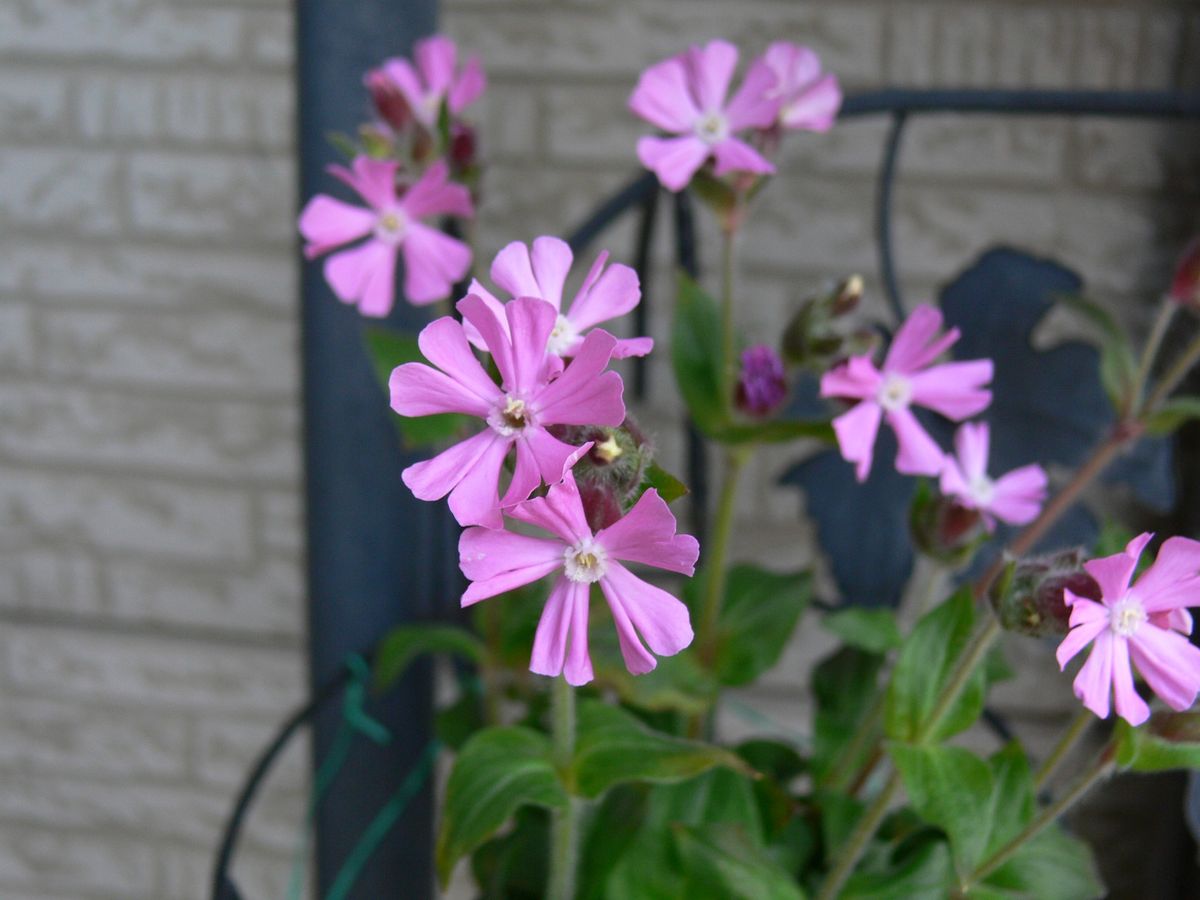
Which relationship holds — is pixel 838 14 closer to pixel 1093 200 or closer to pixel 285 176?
pixel 1093 200

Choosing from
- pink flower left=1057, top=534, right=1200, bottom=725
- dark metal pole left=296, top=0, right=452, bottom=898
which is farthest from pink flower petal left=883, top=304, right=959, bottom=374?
dark metal pole left=296, top=0, right=452, bottom=898

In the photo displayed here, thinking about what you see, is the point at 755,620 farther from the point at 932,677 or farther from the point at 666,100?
the point at 666,100

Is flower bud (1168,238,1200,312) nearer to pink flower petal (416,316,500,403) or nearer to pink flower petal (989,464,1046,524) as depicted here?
pink flower petal (989,464,1046,524)

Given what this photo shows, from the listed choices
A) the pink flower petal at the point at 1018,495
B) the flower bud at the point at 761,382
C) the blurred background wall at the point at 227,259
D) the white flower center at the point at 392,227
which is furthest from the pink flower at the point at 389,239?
the blurred background wall at the point at 227,259

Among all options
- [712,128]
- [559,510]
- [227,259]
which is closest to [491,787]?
[559,510]

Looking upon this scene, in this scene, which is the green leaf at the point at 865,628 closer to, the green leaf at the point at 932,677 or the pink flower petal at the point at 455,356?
the green leaf at the point at 932,677
